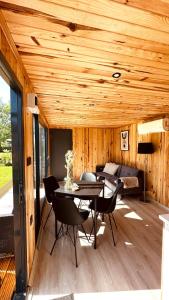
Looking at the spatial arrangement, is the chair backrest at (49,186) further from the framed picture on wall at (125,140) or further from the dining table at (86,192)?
the framed picture on wall at (125,140)

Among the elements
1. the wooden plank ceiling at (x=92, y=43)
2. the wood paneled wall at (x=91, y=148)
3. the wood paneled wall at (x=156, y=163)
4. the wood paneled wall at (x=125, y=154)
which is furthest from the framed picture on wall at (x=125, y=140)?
the wooden plank ceiling at (x=92, y=43)

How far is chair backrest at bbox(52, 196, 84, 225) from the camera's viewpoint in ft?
7.68

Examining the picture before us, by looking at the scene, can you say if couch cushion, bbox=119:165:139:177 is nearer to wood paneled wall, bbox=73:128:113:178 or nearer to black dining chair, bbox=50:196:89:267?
wood paneled wall, bbox=73:128:113:178

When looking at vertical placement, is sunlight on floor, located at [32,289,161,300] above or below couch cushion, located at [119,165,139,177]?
below

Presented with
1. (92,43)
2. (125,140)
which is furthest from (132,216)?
(92,43)

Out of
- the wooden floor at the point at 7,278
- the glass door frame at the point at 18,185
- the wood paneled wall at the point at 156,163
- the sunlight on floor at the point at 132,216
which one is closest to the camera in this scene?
the glass door frame at the point at 18,185

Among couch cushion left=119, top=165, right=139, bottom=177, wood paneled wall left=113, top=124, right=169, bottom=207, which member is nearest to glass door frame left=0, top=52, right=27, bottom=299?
wood paneled wall left=113, top=124, right=169, bottom=207

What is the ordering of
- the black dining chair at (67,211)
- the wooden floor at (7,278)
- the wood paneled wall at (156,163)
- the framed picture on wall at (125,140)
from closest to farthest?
the wooden floor at (7,278) → the black dining chair at (67,211) → the wood paneled wall at (156,163) → the framed picture on wall at (125,140)

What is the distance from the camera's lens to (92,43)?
1.31m

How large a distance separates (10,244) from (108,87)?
235 centimetres

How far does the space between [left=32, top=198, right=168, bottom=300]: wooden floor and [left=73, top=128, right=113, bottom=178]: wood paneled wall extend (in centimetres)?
396

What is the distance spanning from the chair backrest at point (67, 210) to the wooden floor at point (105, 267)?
1.66ft

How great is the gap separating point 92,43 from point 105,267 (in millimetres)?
2457

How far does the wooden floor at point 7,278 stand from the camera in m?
1.75
